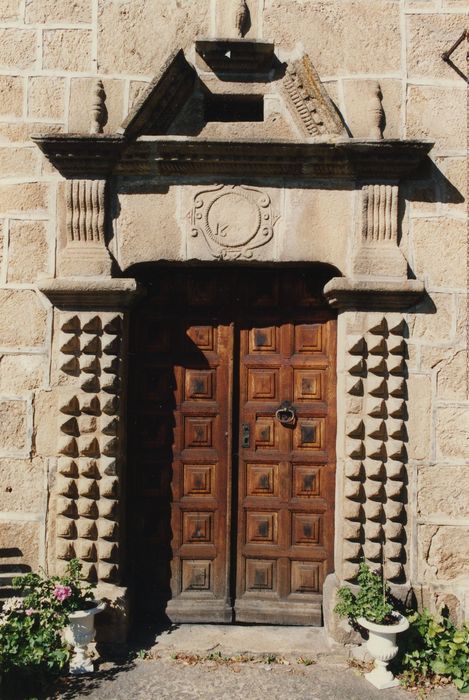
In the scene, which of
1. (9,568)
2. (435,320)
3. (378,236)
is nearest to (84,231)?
(378,236)

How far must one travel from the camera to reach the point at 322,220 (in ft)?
12.6

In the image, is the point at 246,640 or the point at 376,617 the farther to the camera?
the point at 246,640

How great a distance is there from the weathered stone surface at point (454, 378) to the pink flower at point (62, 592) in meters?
2.58

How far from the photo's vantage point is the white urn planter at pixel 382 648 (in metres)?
3.44

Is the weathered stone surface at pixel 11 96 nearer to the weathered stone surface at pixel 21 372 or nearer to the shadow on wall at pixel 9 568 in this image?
the weathered stone surface at pixel 21 372

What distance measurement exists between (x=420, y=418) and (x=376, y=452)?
0.37 meters

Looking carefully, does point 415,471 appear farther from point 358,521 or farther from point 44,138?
point 44,138

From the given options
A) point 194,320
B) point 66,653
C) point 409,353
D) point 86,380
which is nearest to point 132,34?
point 194,320

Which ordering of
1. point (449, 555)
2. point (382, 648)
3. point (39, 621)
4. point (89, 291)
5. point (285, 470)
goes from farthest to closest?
point (285, 470) → point (449, 555) → point (89, 291) → point (39, 621) → point (382, 648)

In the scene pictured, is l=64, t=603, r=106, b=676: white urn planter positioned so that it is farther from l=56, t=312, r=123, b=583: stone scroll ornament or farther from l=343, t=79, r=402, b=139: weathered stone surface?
l=343, t=79, r=402, b=139: weathered stone surface

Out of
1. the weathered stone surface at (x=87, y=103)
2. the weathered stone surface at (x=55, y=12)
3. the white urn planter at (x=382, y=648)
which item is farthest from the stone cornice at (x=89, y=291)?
the white urn planter at (x=382, y=648)

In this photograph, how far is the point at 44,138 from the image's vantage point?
3.65m

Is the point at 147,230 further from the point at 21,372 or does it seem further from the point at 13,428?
the point at 13,428

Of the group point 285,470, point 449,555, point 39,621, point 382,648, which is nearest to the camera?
point 382,648
